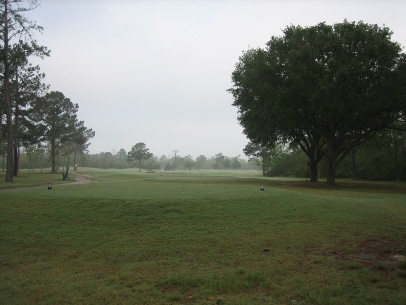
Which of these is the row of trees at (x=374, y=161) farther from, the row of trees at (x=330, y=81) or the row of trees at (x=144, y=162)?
the row of trees at (x=144, y=162)

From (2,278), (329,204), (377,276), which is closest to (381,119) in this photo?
(329,204)

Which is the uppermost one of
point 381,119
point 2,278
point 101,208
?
point 381,119

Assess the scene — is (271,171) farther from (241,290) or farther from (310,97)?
(241,290)

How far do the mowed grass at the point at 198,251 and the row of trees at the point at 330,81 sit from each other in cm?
1461

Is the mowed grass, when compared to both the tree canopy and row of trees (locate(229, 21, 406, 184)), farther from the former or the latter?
the tree canopy

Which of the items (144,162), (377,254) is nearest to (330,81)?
(377,254)

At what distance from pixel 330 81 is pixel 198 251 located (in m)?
22.4

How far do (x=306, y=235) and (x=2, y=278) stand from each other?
7669 mm

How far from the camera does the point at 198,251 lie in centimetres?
757

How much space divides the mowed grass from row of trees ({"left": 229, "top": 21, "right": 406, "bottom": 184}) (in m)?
14.6

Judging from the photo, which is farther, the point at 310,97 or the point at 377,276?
the point at 310,97

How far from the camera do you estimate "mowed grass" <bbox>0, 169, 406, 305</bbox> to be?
522 centimetres

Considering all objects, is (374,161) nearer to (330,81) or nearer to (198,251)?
(330,81)

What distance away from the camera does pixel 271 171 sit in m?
69.0
